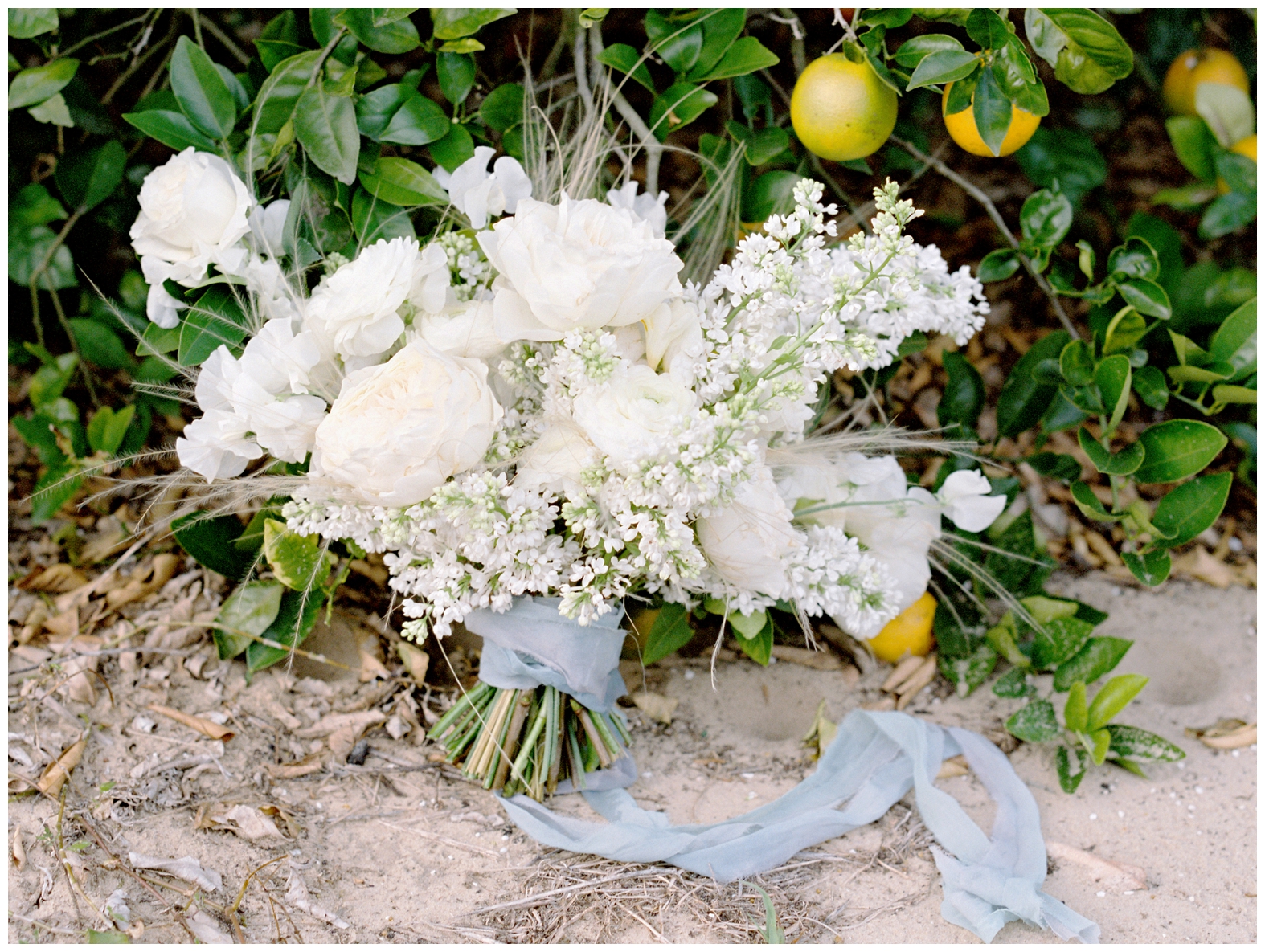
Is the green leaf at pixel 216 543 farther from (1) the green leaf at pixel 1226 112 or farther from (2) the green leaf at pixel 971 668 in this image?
(1) the green leaf at pixel 1226 112

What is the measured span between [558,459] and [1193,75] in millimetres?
1431

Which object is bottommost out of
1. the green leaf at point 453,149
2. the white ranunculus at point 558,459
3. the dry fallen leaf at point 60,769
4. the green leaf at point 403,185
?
the dry fallen leaf at point 60,769

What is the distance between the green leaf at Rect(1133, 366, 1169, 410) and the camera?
137 cm

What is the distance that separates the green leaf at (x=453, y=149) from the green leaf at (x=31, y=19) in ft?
1.64

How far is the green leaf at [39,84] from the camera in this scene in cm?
129

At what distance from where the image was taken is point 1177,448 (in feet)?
4.25

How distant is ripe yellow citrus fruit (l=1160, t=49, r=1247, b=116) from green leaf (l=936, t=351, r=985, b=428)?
2.31ft

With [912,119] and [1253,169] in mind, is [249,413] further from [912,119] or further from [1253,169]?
[1253,169]

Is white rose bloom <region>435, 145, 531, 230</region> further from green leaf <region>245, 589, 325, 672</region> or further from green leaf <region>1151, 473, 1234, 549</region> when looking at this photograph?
green leaf <region>1151, 473, 1234, 549</region>

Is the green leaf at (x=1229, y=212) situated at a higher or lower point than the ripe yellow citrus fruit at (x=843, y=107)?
lower

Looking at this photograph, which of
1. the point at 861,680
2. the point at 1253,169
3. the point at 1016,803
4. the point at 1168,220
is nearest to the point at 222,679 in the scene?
the point at 861,680

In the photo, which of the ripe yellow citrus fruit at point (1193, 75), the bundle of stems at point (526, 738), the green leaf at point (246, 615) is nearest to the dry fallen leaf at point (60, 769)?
the green leaf at point (246, 615)

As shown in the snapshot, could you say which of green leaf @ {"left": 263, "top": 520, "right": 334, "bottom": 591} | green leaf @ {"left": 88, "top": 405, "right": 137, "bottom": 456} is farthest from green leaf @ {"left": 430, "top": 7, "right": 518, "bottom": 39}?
green leaf @ {"left": 88, "top": 405, "right": 137, "bottom": 456}

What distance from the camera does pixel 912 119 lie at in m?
1.66
